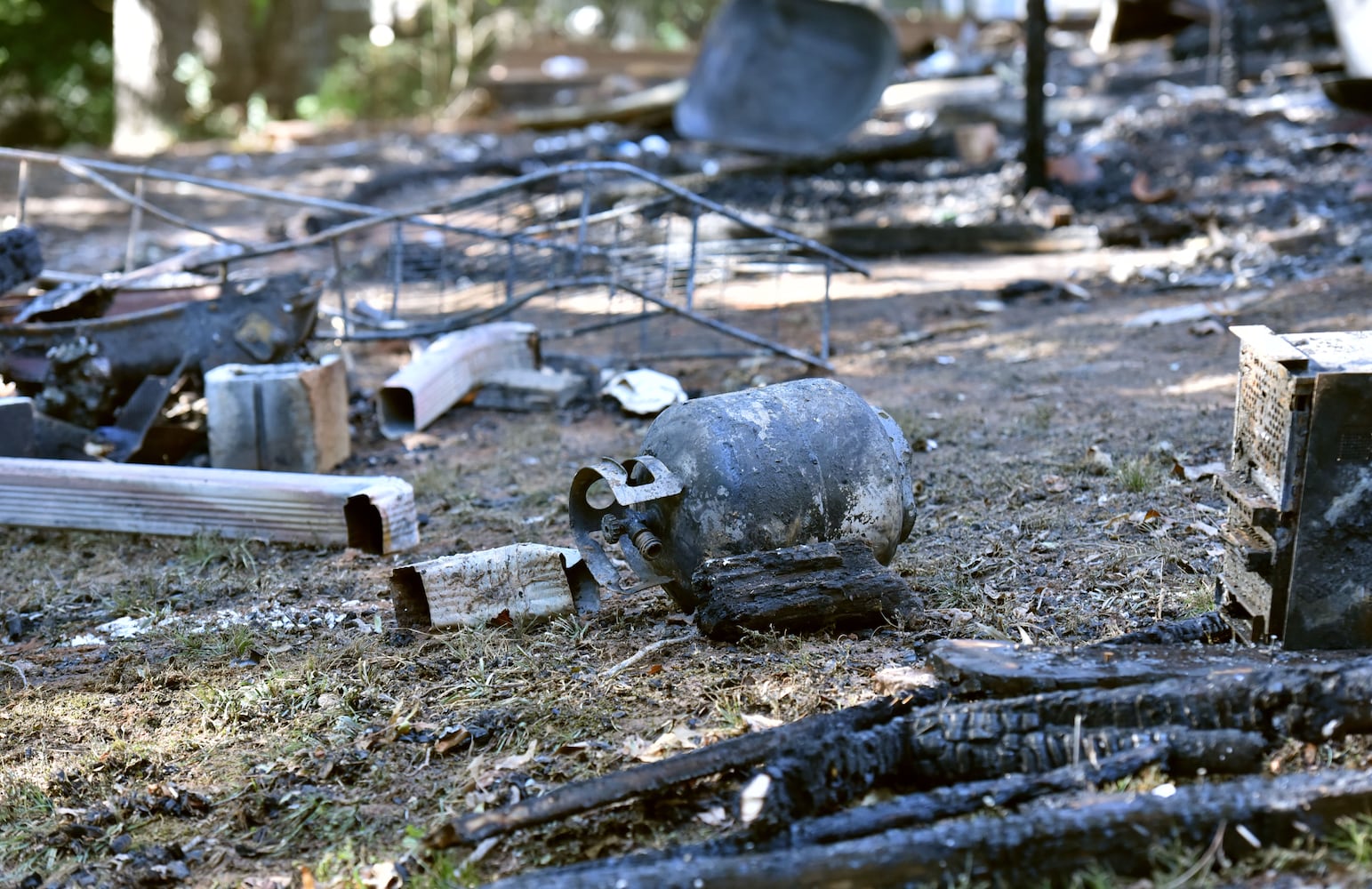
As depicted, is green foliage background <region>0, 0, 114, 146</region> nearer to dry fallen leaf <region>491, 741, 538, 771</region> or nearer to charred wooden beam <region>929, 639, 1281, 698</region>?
dry fallen leaf <region>491, 741, 538, 771</region>

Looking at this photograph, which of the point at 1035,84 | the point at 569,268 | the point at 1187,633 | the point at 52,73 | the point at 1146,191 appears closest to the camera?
the point at 1187,633

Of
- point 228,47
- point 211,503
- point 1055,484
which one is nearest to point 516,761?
point 211,503

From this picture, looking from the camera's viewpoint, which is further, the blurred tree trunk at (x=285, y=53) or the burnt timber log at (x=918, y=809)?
the blurred tree trunk at (x=285, y=53)

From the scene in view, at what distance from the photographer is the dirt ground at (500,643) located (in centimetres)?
285

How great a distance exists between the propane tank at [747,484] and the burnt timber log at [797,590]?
9cm

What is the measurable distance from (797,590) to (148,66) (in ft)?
52.3

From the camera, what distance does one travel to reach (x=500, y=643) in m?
3.72

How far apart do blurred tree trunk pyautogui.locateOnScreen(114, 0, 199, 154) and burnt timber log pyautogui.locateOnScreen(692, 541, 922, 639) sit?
49.7 feet

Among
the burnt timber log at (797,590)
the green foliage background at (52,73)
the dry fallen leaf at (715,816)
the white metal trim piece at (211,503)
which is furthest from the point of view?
the green foliage background at (52,73)

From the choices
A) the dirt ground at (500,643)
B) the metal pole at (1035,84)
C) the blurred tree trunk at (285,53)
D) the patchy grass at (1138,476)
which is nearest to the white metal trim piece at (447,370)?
the dirt ground at (500,643)

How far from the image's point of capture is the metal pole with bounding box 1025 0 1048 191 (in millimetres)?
9812

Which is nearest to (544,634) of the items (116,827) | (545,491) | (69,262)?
(116,827)

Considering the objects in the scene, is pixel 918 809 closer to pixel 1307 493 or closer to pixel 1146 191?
pixel 1307 493

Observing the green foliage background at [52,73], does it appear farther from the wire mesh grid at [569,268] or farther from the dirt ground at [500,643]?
the dirt ground at [500,643]
